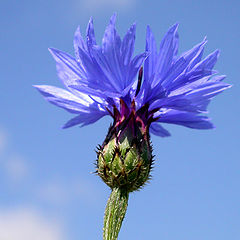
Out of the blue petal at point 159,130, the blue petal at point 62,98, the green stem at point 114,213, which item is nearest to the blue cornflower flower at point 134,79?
the blue petal at point 62,98

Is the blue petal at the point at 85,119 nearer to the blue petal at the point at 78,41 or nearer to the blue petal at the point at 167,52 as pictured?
the blue petal at the point at 78,41

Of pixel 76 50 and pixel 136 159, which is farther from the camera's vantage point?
pixel 76 50

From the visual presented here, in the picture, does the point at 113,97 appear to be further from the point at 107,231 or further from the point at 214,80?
the point at 107,231

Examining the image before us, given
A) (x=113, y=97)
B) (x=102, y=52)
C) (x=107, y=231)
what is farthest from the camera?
(x=113, y=97)

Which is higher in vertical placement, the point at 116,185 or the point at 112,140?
the point at 112,140

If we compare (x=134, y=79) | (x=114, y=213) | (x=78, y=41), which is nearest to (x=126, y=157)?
(x=114, y=213)

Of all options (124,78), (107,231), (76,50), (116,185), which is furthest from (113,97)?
(107,231)
